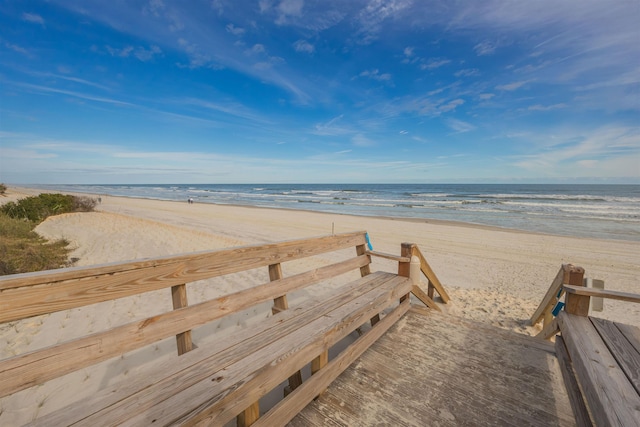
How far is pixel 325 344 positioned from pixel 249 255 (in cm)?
99

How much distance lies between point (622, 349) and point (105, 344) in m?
3.58

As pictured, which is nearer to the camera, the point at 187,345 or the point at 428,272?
the point at 187,345

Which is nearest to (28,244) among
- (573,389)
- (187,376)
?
(187,376)

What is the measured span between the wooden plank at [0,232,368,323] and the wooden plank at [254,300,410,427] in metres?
1.05

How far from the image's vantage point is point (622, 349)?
6.95 ft

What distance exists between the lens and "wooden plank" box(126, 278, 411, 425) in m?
1.41

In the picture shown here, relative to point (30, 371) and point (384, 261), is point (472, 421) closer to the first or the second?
point (30, 371)

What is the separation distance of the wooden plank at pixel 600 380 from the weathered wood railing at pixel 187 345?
1566mm

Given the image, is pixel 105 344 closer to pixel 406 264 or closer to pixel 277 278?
pixel 277 278

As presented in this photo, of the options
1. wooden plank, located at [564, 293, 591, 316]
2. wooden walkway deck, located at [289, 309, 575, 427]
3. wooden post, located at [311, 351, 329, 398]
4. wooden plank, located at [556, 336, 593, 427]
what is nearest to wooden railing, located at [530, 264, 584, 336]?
wooden plank, located at [564, 293, 591, 316]

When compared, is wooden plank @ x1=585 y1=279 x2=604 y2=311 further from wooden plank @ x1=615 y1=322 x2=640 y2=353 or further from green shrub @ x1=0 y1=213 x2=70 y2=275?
green shrub @ x1=0 y1=213 x2=70 y2=275

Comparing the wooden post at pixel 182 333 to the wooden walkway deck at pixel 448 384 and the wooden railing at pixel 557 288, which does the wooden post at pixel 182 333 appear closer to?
the wooden walkway deck at pixel 448 384

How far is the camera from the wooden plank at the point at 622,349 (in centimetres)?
184

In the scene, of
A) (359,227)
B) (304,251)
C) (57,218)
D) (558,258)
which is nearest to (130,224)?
(57,218)
